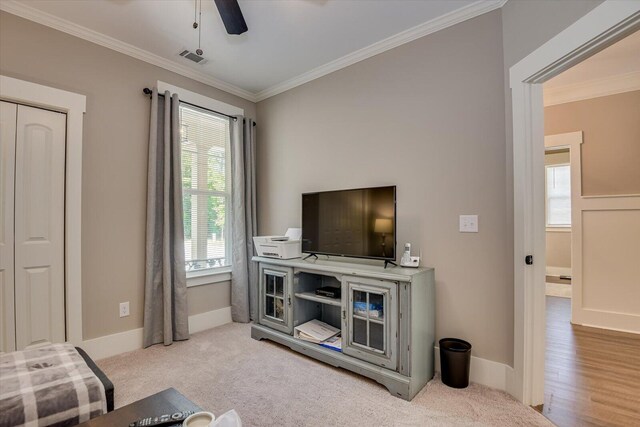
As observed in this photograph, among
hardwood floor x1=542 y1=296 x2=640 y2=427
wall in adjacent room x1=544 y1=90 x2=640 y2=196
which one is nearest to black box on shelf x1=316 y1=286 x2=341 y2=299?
hardwood floor x1=542 y1=296 x2=640 y2=427

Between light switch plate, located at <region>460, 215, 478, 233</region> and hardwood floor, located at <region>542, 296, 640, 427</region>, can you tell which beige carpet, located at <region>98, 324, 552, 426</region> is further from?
light switch plate, located at <region>460, 215, 478, 233</region>

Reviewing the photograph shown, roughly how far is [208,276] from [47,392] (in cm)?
210

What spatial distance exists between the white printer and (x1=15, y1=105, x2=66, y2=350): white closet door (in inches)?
63.1

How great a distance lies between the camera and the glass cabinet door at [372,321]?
2.09m

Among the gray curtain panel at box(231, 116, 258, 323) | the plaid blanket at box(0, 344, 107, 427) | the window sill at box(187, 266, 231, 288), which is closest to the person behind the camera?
the plaid blanket at box(0, 344, 107, 427)

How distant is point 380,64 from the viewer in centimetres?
274

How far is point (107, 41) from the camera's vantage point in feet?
8.68

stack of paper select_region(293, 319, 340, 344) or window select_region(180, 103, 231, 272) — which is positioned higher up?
window select_region(180, 103, 231, 272)

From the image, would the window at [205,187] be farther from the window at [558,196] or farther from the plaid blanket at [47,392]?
the window at [558,196]

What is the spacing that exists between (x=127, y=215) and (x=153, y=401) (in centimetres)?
205

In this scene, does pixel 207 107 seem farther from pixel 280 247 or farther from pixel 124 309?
pixel 124 309

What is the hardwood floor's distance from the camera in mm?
1823

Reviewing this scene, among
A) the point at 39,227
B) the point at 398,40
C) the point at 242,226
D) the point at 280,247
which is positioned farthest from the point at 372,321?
the point at 39,227

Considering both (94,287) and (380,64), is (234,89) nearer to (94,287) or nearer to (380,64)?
(380,64)
